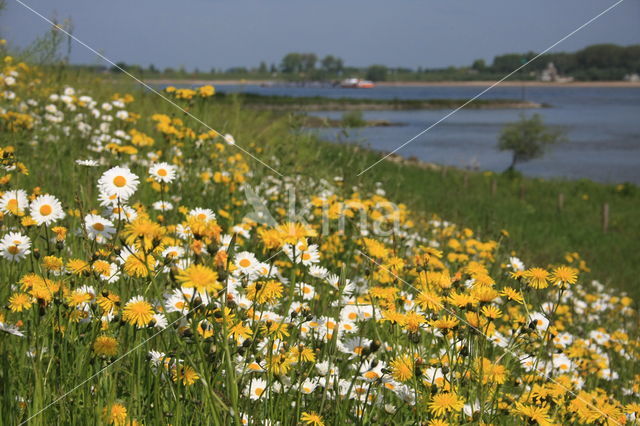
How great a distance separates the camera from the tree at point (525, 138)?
961 inches

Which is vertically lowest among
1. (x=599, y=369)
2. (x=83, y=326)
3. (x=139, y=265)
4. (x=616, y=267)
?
(x=616, y=267)

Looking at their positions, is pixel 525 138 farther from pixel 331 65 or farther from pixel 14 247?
pixel 14 247

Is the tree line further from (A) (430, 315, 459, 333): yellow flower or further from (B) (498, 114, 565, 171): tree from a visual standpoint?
(B) (498, 114, 565, 171): tree

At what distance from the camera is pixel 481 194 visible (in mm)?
14438

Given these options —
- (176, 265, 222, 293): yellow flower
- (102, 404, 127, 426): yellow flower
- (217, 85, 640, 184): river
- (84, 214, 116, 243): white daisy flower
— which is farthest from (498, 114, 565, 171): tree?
(176, 265, 222, 293): yellow flower

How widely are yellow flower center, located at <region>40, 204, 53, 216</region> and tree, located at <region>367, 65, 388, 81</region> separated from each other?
240 cm

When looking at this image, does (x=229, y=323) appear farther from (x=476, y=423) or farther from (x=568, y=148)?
(x=568, y=148)

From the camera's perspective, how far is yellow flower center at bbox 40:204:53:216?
6.80ft

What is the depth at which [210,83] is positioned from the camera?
16.9 ft

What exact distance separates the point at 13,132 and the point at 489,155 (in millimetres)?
23014

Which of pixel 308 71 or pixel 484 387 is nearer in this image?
pixel 484 387

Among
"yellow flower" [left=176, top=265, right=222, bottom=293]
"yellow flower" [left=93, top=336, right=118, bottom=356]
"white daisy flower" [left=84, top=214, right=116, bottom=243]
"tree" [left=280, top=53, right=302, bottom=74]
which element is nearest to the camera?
"yellow flower" [left=176, top=265, right=222, bottom=293]

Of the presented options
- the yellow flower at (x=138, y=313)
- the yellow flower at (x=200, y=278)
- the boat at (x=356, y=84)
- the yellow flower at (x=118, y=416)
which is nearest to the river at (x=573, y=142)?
the boat at (x=356, y=84)

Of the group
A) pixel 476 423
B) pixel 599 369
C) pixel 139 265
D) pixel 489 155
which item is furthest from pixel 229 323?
pixel 489 155
